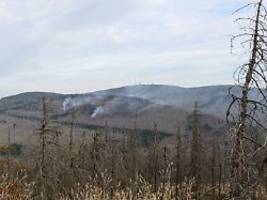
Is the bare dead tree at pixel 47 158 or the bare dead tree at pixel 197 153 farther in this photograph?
the bare dead tree at pixel 197 153

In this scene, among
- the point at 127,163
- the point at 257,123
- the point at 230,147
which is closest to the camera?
the point at 257,123

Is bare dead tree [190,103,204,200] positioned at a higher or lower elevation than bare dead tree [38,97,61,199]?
lower

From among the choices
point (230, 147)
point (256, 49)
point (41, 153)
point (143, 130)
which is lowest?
point (143, 130)

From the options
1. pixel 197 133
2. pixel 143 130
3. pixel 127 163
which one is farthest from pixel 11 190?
pixel 143 130

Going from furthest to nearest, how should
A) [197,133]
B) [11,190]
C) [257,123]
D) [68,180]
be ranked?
[197,133] < [68,180] < [11,190] < [257,123]

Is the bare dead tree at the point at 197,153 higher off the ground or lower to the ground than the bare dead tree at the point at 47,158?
lower

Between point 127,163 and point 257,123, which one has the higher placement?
point 257,123

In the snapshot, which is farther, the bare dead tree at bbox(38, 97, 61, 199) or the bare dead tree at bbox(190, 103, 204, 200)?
the bare dead tree at bbox(190, 103, 204, 200)

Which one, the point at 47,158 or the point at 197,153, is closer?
the point at 47,158

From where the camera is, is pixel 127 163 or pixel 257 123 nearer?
pixel 257 123

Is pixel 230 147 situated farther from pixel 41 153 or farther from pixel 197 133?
pixel 197 133

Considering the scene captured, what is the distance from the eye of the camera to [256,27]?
8.09 metres

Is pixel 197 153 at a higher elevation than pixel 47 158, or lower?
lower

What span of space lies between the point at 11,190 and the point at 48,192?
5.00m
